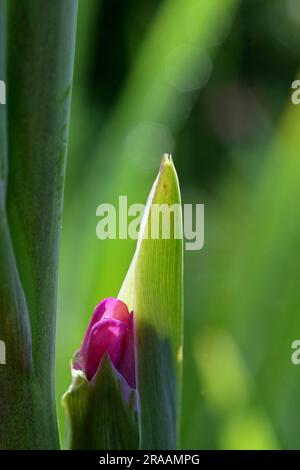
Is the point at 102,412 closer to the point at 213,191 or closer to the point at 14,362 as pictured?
the point at 14,362

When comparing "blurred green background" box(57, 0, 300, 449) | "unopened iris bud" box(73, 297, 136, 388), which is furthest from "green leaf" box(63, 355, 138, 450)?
"blurred green background" box(57, 0, 300, 449)

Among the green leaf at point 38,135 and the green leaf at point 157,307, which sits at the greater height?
the green leaf at point 38,135

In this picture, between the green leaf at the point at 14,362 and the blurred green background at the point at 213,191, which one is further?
the blurred green background at the point at 213,191

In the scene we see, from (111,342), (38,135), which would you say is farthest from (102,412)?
(38,135)

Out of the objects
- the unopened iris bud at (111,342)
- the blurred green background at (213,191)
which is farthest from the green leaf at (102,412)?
the blurred green background at (213,191)

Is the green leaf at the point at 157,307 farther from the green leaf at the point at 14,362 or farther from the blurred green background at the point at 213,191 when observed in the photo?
the blurred green background at the point at 213,191

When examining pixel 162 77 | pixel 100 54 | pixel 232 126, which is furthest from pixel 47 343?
pixel 100 54

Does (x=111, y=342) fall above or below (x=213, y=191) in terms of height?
below
